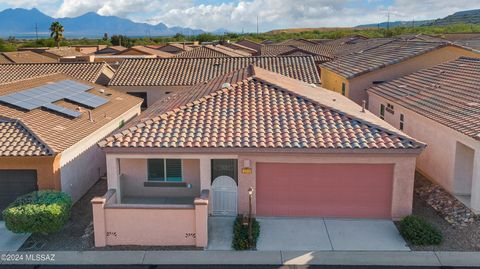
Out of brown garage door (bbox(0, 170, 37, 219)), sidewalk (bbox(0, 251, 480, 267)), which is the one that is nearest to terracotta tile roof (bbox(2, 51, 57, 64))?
brown garage door (bbox(0, 170, 37, 219))

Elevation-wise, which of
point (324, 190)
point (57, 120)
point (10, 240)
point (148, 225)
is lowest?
point (10, 240)

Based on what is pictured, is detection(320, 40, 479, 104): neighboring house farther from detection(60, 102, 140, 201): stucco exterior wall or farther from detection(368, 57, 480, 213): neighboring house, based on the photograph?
detection(60, 102, 140, 201): stucco exterior wall

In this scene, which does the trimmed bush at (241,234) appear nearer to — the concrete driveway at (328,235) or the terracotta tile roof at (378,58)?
the concrete driveway at (328,235)

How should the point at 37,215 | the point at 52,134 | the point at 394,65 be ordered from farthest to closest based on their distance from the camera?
the point at 394,65 → the point at 52,134 → the point at 37,215

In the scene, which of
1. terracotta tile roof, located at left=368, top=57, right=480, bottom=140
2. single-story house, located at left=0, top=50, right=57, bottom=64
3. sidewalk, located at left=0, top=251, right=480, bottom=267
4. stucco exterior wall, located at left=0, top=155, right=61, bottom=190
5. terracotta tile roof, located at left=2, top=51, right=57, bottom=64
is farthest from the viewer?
terracotta tile roof, located at left=2, top=51, right=57, bottom=64

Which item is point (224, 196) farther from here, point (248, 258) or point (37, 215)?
point (37, 215)

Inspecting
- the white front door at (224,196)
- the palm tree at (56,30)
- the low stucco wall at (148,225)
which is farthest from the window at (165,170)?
the palm tree at (56,30)

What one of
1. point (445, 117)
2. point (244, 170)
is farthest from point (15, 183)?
point (445, 117)
